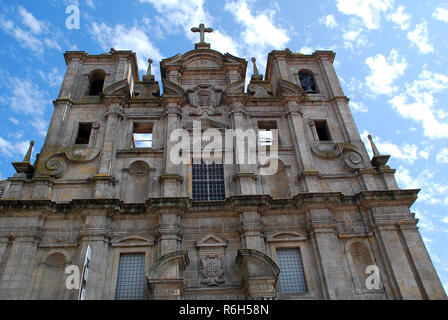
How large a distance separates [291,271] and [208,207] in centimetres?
413

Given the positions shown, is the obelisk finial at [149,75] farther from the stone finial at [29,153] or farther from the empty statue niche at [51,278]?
the empty statue niche at [51,278]

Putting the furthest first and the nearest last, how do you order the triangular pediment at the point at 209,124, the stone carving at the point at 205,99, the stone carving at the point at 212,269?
1. the stone carving at the point at 205,99
2. the triangular pediment at the point at 209,124
3. the stone carving at the point at 212,269

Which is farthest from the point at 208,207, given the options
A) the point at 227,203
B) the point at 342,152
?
the point at 342,152

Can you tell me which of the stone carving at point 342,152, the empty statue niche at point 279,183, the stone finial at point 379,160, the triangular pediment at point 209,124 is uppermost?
the triangular pediment at point 209,124

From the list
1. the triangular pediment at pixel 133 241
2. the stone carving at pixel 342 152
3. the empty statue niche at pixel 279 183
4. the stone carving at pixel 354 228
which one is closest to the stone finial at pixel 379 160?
the stone carving at pixel 342 152

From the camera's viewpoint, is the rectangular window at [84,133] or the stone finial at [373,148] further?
the rectangular window at [84,133]

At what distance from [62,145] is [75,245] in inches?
220

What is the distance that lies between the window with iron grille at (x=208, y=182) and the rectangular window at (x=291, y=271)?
3.69 meters

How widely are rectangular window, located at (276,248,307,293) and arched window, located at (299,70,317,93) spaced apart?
34.8 feet

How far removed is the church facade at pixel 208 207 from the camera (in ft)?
47.2

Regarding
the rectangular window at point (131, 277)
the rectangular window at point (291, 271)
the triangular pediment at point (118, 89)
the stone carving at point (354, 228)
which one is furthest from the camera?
the triangular pediment at point (118, 89)

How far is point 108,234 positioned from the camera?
50.3 feet

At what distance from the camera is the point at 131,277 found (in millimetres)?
14781

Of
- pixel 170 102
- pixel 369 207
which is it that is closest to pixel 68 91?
pixel 170 102
